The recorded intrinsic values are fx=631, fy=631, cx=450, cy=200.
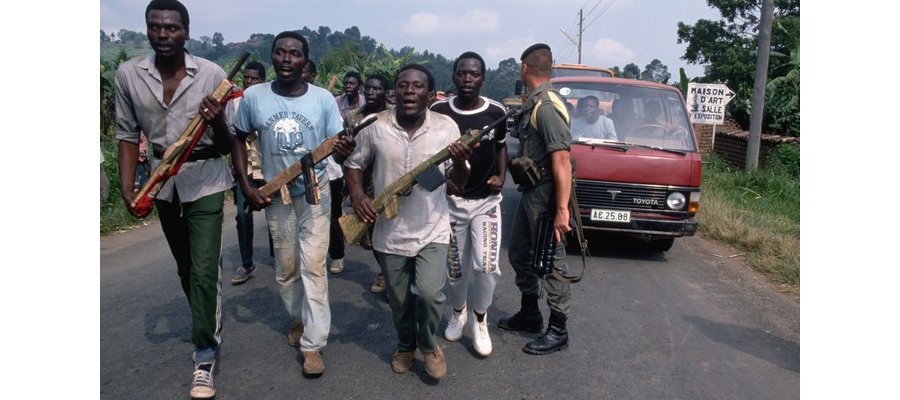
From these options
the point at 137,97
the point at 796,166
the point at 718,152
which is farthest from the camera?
the point at 718,152

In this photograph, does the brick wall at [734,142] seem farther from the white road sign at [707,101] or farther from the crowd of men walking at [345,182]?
the crowd of men walking at [345,182]

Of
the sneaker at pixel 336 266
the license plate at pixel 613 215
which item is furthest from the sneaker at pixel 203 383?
the license plate at pixel 613 215

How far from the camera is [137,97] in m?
3.28

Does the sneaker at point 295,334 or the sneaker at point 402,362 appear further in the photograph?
the sneaker at point 295,334

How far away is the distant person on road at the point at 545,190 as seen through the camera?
375cm

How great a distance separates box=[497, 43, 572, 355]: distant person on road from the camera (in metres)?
3.75

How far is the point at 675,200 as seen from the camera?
21.0 ft

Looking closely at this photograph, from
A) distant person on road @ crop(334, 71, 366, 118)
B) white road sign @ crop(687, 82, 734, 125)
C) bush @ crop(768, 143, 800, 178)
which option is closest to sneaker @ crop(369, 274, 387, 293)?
distant person on road @ crop(334, 71, 366, 118)

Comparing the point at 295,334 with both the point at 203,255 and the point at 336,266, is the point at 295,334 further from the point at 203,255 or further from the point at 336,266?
the point at 336,266

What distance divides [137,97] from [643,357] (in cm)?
336

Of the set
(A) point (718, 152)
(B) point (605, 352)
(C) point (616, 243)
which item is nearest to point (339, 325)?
(B) point (605, 352)

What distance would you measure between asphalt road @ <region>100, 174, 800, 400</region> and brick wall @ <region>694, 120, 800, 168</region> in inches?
304

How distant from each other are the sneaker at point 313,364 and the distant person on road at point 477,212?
950mm

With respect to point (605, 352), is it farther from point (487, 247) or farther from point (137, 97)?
point (137, 97)
